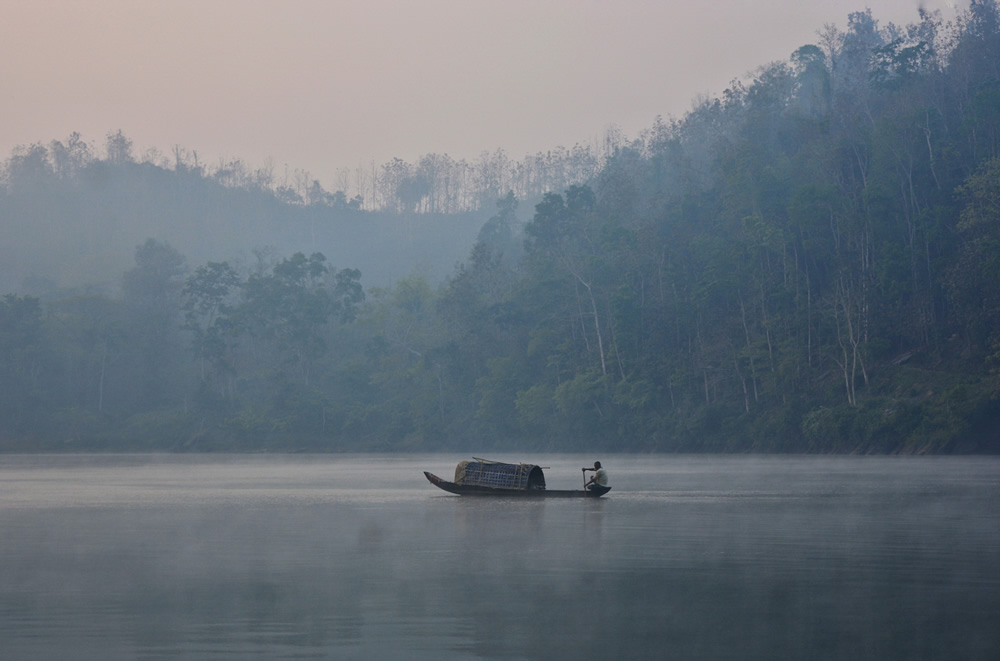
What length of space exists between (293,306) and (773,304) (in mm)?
54213

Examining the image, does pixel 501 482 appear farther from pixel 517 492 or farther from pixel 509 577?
pixel 509 577

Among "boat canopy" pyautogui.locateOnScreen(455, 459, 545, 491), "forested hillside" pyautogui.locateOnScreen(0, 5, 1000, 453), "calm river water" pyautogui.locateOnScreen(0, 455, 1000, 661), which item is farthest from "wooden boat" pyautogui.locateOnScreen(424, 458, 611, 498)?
"forested hillside" pyautogui.locateOnScreen(0, 5, 1000, 453)

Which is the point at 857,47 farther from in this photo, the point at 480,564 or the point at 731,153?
the point at 480,564

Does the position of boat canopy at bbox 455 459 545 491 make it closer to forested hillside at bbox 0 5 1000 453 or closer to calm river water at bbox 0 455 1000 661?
calm river water at bbox 0 455 1000 661

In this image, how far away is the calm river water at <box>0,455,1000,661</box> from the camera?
12.7 m

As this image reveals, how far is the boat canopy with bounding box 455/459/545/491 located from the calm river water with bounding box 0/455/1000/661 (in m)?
1.29

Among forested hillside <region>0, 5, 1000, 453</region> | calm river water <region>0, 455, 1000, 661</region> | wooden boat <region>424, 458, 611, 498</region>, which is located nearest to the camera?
calm river water <region>0, 455, 1000, 661</region>

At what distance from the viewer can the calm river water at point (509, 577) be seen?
41.8 feet

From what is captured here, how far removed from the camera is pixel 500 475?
1492 inches

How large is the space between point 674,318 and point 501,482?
53.4 m

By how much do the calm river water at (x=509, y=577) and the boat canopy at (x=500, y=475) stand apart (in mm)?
1292

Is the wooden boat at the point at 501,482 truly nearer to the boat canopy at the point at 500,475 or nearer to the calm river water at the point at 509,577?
the boat canopy at the point at 500,475

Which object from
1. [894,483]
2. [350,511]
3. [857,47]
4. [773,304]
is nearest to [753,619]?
[350,511]

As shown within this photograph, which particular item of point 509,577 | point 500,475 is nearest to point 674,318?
point 500,475
